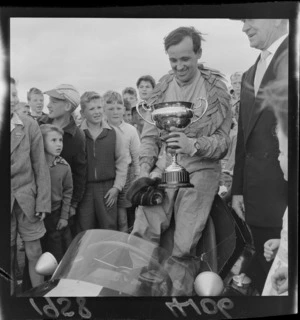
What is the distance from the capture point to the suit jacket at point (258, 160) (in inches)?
190

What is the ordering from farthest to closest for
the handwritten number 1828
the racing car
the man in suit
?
the man in suit
the handwritten number 1828
the racing car

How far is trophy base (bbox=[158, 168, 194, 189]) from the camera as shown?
476 centimetres

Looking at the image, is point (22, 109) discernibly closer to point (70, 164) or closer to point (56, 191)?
point (70, 164)

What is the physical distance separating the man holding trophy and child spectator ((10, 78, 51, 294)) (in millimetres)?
723

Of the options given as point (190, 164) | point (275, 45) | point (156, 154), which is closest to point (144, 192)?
point (156, 154)

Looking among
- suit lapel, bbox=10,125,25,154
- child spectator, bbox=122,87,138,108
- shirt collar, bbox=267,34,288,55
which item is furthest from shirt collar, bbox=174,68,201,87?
suit lapel, bbox=10,125,25,154

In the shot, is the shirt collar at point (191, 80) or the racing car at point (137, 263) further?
the shirt collar at point (191, 80)

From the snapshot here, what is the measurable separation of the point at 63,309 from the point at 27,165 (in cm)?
110

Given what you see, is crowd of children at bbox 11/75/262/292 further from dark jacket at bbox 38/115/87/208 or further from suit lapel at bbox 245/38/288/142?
suit lapel at bbox 245/38/288/142

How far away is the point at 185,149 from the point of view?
15.7 ft

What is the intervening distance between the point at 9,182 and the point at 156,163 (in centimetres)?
110

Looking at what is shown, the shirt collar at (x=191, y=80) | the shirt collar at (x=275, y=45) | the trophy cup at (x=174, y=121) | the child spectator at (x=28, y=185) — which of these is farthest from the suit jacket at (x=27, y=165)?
the shirt collar at (x=275, y=45)

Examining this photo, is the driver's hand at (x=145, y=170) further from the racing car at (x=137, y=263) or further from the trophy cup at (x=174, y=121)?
the racing car at (x=137, y=263)

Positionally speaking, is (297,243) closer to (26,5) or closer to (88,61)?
(88,61)
